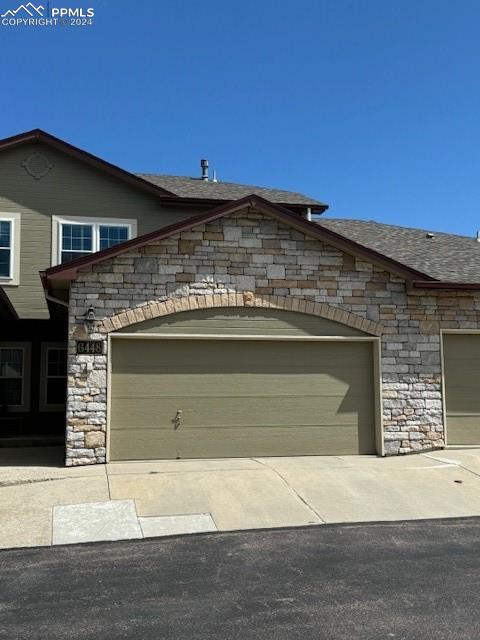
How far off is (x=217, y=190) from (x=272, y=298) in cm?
631

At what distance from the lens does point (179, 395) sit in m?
10.8

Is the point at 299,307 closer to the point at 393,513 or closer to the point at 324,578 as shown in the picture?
the point at 393,513

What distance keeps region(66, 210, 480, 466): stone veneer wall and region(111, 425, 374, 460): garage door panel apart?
57 centimetres

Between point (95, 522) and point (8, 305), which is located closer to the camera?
point (95, 522)

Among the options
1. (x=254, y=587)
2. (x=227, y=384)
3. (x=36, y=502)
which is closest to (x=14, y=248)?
(x=227, y=384)

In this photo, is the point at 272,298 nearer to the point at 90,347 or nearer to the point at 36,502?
the point at 90,347

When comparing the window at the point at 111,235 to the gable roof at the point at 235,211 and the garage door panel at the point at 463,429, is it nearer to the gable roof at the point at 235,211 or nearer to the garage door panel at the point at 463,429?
the gable roof at the point at 235,211

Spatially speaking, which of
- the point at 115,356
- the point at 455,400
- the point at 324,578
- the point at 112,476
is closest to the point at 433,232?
the point at 455,400

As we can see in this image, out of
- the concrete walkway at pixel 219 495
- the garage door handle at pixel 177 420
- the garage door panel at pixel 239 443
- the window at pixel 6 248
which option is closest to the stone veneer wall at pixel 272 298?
the garage door panel at pixel 239 443

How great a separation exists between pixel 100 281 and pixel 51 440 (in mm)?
4540

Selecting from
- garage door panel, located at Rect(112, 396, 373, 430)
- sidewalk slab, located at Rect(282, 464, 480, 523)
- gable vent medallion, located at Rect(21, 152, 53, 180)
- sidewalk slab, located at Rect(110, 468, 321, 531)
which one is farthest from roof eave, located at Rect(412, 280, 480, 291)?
gable vent medallion, located at Rect(21, 152, 53, 180)

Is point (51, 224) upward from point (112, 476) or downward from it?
upward

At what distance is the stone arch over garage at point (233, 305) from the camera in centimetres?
1056

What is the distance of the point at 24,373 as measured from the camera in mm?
14836
